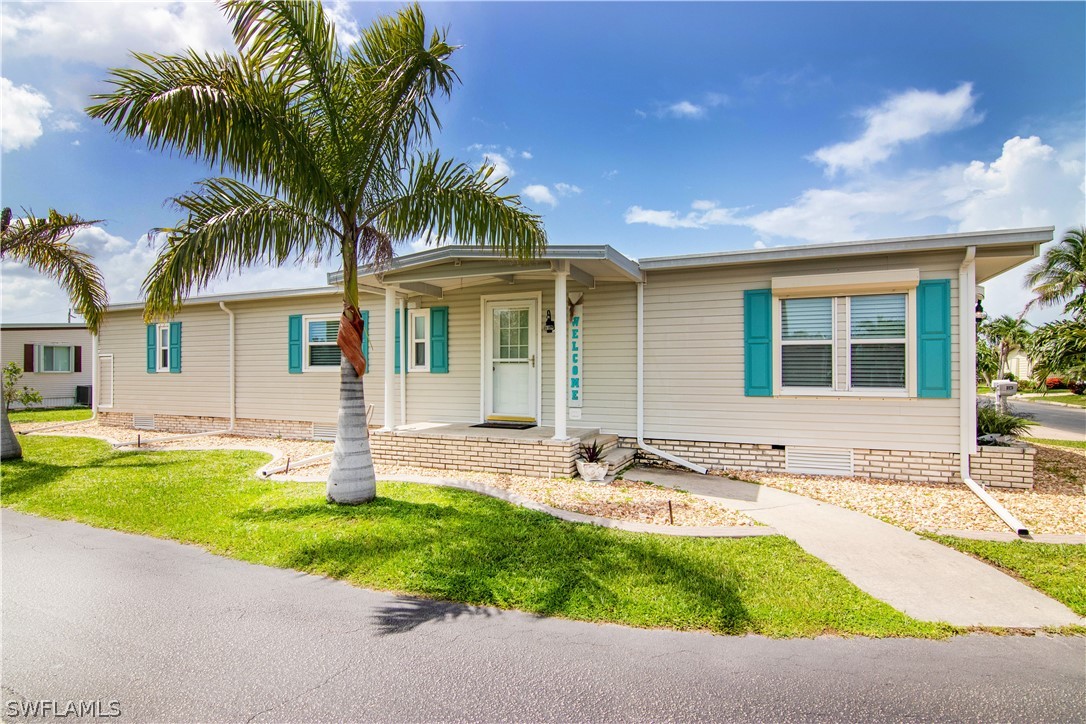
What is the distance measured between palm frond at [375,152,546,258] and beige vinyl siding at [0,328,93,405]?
72.0 ft

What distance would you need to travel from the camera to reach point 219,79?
4.86 metres

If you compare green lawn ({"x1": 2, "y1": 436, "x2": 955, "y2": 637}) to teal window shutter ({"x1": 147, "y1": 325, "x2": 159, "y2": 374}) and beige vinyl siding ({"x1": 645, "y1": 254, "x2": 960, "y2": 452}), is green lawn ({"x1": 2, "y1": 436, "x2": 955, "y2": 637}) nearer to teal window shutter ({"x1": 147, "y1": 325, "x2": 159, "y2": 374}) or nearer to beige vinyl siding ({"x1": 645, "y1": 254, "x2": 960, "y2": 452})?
beige vinyl siding ({"x1": 645, "y1": 254, "x2": 960, "y2": 452})

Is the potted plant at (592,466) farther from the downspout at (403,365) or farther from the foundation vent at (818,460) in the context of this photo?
the downspout at (403,365)

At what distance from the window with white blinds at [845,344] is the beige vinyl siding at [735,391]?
17 cm

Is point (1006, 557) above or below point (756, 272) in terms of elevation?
below

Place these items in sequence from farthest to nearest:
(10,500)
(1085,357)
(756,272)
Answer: (1085,357) → (756,272) → (10,500)

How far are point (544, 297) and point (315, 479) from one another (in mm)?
4549

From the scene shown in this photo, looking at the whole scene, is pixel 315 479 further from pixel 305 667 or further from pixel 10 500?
pixel 305 667

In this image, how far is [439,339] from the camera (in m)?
9.56

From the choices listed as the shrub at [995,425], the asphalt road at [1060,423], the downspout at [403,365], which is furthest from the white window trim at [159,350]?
the asphalt road at [1060,423]

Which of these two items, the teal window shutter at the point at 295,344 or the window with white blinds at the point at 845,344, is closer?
the window with white blinds at the point at 845,344

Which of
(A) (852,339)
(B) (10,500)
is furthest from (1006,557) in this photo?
(B) (10,500)

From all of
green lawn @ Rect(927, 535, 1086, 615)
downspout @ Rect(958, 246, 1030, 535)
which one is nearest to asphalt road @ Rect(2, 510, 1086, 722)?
green lawn @ Rect(927, 535, 1086, 615)

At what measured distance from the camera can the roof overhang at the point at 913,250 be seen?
619 cm
